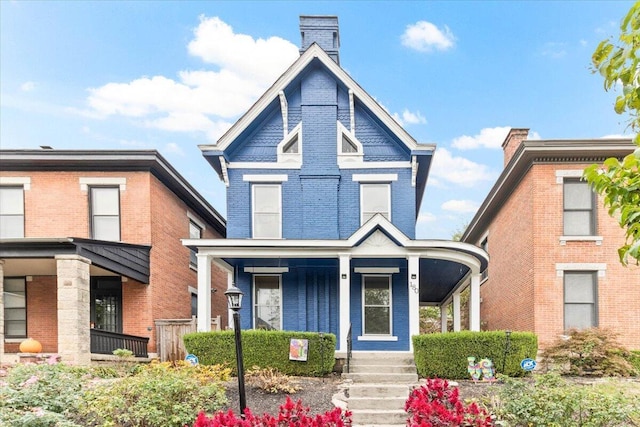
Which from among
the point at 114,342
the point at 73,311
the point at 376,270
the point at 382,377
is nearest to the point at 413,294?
the point at 376,270

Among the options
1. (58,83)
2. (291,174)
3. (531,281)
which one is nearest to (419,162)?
(291,174)

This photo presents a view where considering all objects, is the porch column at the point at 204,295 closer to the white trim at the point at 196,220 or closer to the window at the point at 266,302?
the window at the point at 266,302

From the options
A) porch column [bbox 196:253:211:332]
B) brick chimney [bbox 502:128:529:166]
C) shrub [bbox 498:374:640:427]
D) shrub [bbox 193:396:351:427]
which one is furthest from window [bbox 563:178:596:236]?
shrub [bbox 193:396:351:427]

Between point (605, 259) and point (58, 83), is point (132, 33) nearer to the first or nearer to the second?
point (58, 83)

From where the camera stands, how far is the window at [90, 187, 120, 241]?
1438 centimetres

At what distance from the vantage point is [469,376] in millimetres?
10422

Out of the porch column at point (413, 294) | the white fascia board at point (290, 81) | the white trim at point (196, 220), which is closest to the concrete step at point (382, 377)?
the porch column at point (413, 294)

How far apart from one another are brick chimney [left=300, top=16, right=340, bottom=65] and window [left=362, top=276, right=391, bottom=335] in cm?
827

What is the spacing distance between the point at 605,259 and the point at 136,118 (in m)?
19.0

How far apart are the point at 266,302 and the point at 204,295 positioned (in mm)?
2669

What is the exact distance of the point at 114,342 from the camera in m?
12.6

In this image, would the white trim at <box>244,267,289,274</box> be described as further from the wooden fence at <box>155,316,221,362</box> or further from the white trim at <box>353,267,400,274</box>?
the white trim at <box>353,267,400,274</box>

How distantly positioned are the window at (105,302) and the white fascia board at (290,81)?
5512 mm

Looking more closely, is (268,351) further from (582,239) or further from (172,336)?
(582,239)
